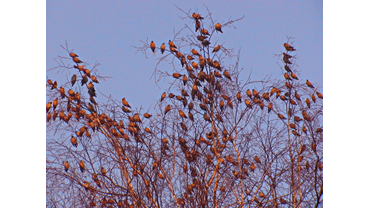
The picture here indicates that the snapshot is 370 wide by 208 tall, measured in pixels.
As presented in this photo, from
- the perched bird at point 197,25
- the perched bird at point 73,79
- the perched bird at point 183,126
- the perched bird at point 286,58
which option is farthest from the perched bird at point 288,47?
the perched bird at point 73,79

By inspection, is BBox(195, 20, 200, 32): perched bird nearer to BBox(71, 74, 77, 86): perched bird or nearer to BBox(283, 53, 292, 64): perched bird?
BBox(283, 53, 292, 64): perched bird

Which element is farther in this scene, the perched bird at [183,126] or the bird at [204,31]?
the bird at [204,31]

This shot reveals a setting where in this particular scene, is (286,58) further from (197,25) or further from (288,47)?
(197,25)

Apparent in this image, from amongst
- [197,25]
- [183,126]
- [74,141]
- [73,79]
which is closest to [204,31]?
[197,25]

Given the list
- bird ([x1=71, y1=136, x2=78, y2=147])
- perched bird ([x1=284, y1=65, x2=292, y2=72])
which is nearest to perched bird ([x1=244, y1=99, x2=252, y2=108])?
perched bird ([x1=284, y1=65, x2=292, y2=72])

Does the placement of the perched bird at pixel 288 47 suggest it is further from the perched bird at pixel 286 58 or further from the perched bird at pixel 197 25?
the perched bird at pixel 197 25

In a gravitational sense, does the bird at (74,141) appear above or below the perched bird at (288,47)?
below

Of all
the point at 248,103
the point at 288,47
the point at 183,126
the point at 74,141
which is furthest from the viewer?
the point at 288,47

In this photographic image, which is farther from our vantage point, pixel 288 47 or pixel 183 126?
pixel 288 47

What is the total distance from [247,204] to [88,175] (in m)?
1.72

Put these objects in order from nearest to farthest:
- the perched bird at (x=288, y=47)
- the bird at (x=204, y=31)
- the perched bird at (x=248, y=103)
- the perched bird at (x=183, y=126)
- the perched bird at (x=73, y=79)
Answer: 1. the perched bird at (x=183, y=126)
2. the perched bird at (x=248, y=103)
3. the perched bird at (x=73, y=79)
4. the bird at (x=204, y=31)
5. the perched bird at (x=288, y=47)

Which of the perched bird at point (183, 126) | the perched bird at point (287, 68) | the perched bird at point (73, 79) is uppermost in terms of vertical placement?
the perched bird at point (73, 79)
